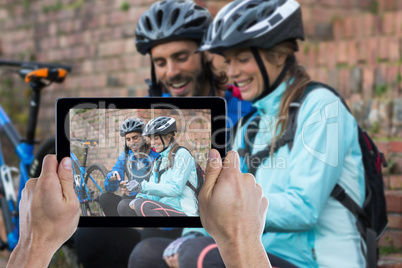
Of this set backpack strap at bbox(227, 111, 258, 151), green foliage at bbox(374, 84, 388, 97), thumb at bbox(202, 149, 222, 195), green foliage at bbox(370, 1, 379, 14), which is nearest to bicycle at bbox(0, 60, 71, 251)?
backpack strap at bbox(227, 111, 258, 151)

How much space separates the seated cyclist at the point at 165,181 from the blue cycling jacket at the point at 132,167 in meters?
0.01

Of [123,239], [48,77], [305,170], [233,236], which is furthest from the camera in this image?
[48,77]

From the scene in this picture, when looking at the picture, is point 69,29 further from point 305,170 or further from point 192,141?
point 192,141

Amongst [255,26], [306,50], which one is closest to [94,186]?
[255,26]

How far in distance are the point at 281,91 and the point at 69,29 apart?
10.5ft

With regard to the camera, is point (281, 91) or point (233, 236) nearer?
point (233, 236)

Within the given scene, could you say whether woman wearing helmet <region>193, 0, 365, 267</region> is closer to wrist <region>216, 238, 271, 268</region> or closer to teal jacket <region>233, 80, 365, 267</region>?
teal jacket <region>233, 80, 365, 267</region>

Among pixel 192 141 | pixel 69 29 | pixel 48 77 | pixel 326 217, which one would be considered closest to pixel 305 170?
pixel 326 217

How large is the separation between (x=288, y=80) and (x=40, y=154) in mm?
1564

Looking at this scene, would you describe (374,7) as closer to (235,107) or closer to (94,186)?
(235,107)

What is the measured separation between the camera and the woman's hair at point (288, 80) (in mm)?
1779

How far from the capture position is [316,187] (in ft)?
5.28

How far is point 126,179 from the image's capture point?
1.16 meters

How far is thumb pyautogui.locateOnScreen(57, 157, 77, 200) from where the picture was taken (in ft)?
3.50
